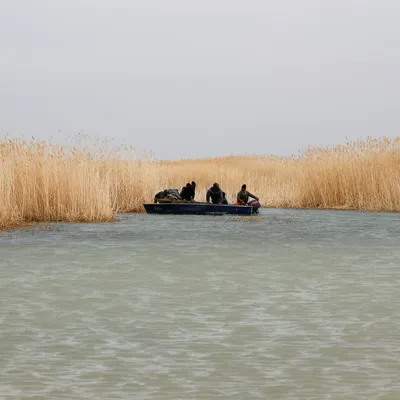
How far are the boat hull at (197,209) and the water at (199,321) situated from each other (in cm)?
923

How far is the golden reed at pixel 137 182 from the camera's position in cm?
1930

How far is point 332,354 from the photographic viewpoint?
5.54 metres

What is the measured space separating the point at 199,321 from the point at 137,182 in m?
19.1

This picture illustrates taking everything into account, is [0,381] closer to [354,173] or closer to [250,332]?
[250,332]

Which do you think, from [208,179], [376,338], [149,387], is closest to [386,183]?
[208,179]

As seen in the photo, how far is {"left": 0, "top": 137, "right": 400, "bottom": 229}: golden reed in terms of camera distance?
19.3 metres

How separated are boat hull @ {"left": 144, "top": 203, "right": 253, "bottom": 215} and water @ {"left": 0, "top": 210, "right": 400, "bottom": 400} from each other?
9227 mm

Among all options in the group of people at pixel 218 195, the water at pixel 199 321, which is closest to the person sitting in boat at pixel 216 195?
the group of people at pixel 218 195

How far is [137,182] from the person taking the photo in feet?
84.3

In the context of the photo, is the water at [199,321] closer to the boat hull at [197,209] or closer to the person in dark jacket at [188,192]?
the boat hull at [197,209]

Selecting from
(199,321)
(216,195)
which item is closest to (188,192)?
(216,195)

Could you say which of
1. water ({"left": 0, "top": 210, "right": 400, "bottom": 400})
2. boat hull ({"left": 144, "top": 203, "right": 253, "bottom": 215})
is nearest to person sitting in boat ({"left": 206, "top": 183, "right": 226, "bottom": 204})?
boat hull ({"left": 144, "top": 203, "right": 253, "bottom": 215})

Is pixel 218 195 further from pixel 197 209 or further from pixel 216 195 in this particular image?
pixel 197 209

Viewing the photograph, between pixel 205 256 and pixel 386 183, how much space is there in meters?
15.4
